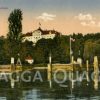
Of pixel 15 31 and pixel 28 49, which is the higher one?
pixel 15 31

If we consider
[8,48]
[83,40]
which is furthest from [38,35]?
[8,48]

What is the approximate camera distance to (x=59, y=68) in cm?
5522

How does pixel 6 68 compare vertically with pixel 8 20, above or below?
below

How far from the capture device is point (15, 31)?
81562mm

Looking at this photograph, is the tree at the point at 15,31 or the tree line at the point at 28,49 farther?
the tree at the point at 15,31

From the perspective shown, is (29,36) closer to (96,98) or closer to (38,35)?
(38,35)

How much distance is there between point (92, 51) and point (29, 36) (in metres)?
81.7

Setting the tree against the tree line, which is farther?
the tree

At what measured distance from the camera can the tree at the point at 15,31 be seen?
248 feet

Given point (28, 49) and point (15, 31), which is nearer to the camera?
point (15, 31)

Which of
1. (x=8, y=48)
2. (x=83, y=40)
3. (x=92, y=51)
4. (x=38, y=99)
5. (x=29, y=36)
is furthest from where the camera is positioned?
(x=29, y=36)

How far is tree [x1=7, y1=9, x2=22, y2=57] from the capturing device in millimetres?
75694

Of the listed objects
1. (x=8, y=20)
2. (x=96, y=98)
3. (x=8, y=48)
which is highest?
(x=8, y=20)

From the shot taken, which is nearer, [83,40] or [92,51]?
[92,51]
